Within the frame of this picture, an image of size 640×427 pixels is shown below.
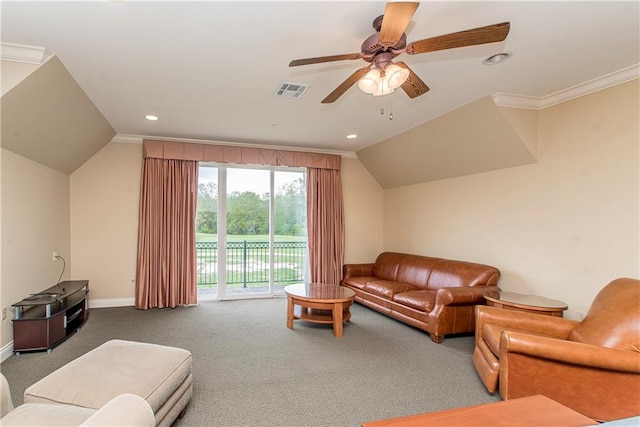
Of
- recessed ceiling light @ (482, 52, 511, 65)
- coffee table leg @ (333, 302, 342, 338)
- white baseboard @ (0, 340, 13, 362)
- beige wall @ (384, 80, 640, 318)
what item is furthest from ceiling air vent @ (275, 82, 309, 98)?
white baseboard @ (0, 340, 13, 362)

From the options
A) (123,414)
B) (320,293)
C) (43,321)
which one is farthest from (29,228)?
(123,414)

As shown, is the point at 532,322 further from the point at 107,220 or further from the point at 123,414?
the point at 107,220

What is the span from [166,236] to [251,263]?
1.48 m

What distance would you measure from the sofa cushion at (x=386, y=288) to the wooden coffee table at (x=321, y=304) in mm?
575

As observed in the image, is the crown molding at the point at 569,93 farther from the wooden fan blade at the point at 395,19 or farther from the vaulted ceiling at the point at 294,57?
the wooden fan blade at the point at 395,19

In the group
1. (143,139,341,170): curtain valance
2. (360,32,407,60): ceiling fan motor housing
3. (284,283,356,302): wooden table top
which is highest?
(143,139,341,170): curtain valance

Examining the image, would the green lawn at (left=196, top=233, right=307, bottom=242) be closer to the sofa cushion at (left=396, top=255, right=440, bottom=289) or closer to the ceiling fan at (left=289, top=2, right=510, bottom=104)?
the sofa cushion at (left=396, top=255, right=440, bottom=289)

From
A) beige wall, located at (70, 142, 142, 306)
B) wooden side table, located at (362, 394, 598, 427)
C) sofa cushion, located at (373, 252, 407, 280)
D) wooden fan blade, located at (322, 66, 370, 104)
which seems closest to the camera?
wooden side table, located at (362, 394, 598, 427)

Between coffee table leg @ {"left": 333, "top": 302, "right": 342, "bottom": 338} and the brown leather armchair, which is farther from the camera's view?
coffee table leg @ {"left": 333, "top": 302, "right": 342, "bottom": 338}

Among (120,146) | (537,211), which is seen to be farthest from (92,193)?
(537,211)

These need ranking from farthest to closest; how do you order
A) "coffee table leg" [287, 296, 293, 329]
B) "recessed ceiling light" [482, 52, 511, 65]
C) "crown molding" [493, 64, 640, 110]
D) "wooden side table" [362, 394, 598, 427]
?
"coffee table leg" [287, 296, 293, 329] → "crown molding" [493, 64, 640, 110] → "recessed ceiling light" [482, 52, 511, 65] → "wooden side table" [362, 394, 598, 427]

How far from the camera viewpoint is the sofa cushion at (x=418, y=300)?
3654 millimetres

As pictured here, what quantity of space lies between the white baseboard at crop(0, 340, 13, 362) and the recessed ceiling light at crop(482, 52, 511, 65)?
194 inches

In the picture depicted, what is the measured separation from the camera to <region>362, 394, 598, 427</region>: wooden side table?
1.40 m
